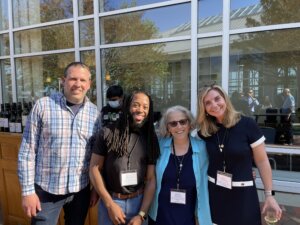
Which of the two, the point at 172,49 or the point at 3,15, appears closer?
the point at 172,49

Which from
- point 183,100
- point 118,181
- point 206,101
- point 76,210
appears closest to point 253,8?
point 183,100

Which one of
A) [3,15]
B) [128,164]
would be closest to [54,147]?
[128,164]

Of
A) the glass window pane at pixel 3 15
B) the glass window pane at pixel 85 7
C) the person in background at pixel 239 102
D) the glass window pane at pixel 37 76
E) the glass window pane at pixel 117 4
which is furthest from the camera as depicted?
the glass window pane at pixel 3 15

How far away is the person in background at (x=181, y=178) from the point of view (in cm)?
156

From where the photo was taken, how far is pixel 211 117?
5.41ft

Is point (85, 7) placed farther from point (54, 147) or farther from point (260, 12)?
point (54, 147)

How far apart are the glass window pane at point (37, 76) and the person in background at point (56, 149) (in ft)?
7.75

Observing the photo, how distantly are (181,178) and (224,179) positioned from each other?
0.76 ft

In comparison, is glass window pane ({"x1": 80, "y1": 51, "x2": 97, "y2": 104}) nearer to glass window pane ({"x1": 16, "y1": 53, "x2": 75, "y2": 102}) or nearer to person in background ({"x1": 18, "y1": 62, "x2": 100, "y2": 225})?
glass window pane ({"x1": 16, "y1": 53, "x2": 75, "y2": 102})

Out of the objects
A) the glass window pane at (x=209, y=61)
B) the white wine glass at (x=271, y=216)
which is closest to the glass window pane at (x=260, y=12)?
the glass window pane at (x=209, y=61)

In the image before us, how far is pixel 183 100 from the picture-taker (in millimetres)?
3094

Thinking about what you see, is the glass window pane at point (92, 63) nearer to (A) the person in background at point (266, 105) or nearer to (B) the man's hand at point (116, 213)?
(A) the person in background at point (266, 105)

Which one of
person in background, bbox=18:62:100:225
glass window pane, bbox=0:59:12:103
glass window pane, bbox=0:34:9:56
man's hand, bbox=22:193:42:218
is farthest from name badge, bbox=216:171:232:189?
glass window pane, bbox=0:34:9:56

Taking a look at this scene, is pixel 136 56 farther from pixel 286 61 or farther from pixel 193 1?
pixel 286 61
